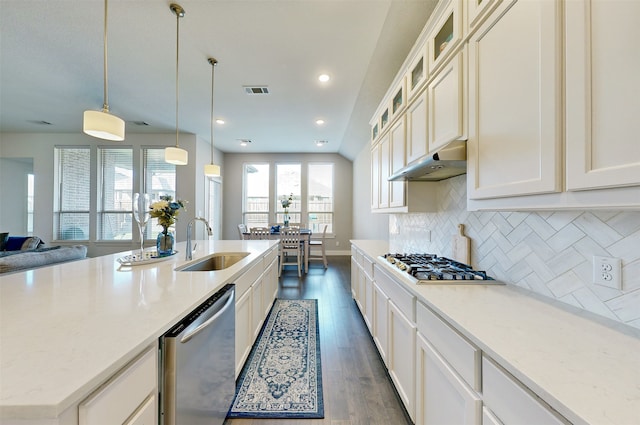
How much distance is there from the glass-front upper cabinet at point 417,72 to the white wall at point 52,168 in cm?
513

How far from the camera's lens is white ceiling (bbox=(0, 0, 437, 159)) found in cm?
220

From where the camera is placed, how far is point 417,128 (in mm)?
1836

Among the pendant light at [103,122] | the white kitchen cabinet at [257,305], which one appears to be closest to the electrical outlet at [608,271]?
the white kitchen cabinet at [257,305]

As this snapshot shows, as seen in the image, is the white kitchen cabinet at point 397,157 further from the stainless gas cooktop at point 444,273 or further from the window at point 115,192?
the window at point 115,192

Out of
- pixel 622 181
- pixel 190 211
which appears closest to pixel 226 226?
pixel 190 211

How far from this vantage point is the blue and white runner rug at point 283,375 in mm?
1587

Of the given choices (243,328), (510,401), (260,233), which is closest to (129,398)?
(510,401)

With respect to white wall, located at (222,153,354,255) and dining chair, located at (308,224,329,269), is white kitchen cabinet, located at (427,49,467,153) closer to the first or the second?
dining chair, located at (308,224,329,269)

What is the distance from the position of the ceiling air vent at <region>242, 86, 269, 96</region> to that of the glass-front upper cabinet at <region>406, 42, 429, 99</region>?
221 cm

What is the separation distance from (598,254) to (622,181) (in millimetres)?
510

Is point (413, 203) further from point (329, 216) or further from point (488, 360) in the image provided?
point (329, 216)

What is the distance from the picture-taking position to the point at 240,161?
289 inches

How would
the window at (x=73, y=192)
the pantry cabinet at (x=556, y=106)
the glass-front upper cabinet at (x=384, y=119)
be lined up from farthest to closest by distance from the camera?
1. the window at (x=73, y=192)
2. the glass-front upper cabinet at (x=384, y=119)
3. the pantry cabinet at (x=556, y=106)

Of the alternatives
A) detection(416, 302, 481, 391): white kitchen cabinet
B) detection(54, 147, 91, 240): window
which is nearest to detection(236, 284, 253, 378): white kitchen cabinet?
detection(416, 302, 481, 391): white kitchen cabinet
